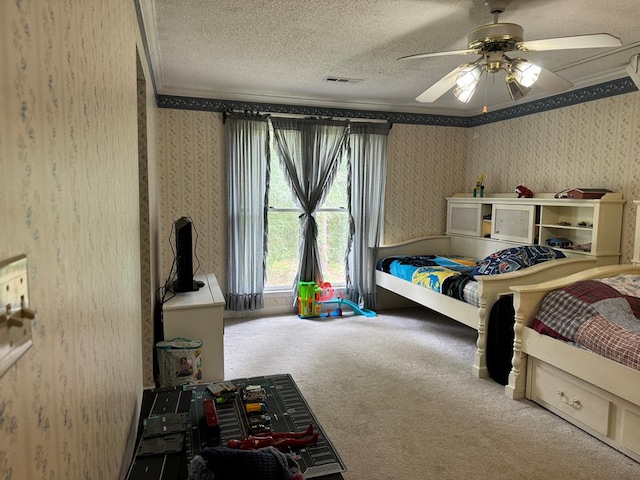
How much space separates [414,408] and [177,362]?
1.56m

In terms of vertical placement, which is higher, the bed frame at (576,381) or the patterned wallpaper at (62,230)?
the patterned wallpaper at (62,230)

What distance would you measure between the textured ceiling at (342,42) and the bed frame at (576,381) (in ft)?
5.50

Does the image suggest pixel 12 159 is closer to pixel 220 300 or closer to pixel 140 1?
pixel 140 1

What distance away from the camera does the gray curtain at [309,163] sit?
16.3 feet

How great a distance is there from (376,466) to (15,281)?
2.25 meters

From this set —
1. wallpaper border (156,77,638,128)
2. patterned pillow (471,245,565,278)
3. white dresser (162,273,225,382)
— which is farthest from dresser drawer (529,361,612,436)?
wallpaper border (156,77,638,128)

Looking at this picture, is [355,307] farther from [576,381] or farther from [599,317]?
[599,317]

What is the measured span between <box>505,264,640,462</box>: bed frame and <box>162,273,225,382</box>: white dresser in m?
2.01

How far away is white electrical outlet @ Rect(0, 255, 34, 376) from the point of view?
0.46 meters

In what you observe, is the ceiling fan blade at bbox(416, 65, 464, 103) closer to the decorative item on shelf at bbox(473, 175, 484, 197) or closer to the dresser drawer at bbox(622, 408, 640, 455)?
the dresser drawer at bbox(622, 408, 640, 455)

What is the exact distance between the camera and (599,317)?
103 inches

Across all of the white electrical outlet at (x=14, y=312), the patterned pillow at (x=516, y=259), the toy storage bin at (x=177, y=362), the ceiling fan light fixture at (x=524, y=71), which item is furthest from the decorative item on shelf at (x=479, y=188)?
the white electrical outlet at (x=14, y=312)

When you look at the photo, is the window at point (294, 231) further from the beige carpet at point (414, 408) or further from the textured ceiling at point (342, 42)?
the textured ceiling at point (342, 42)

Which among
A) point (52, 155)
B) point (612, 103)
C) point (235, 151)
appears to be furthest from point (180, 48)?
point (612, 103)
